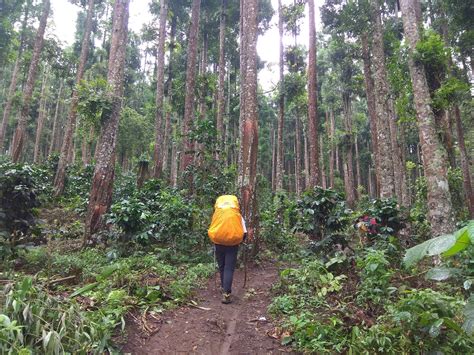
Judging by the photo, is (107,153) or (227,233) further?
(107,153)

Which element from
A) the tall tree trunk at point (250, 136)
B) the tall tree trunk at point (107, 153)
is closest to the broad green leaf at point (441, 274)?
the tall tree trunk at point (250, 136)

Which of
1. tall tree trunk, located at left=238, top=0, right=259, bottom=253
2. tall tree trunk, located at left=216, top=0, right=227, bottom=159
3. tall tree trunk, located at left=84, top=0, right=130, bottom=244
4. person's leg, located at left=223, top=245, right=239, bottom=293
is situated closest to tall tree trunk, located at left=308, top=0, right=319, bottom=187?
tall tree trunk, located at left=238, top=0, right=259, bottom=253

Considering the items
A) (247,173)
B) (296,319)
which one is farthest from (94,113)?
(296,319)

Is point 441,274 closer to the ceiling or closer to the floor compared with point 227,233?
closer to the floor

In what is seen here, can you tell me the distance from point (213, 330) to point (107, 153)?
5.10m

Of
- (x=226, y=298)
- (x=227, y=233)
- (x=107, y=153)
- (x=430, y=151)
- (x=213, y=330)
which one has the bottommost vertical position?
(x=213, y=330)

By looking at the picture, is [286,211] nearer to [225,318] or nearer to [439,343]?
[225,318]

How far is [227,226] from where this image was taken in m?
4.82

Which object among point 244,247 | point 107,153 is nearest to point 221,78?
point 107,153

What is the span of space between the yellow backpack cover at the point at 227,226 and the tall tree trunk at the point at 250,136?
2.10 meters

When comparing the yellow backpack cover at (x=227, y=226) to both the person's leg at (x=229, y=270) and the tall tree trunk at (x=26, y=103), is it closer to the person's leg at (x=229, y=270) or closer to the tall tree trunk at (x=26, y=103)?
the person's leg at (x=229, y=270)

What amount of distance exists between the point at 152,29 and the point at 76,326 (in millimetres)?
21731

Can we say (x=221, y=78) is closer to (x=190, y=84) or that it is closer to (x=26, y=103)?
(x=190, y=84)

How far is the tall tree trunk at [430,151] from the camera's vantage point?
5.76 m
